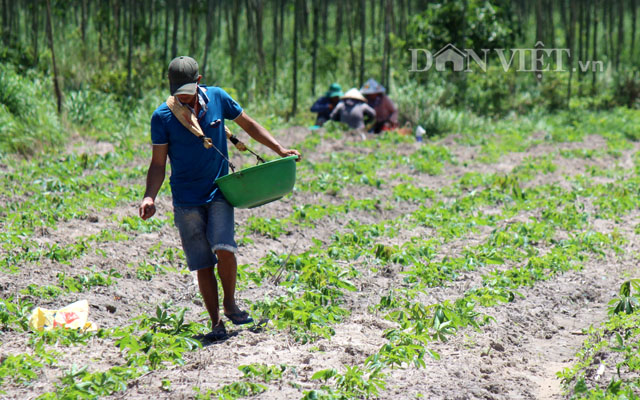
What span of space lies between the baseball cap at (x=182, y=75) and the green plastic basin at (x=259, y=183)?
1.64ft

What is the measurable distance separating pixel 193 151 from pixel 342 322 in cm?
136

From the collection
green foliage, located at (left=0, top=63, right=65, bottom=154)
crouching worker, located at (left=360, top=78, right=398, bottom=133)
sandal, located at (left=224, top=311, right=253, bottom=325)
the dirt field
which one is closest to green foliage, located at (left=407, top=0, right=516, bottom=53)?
crouching worker, located at (left=360, top=78, right=398, bottom=133)

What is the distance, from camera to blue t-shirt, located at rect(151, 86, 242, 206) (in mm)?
4086

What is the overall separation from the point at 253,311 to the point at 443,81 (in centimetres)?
1106

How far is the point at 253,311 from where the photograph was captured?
474 cm

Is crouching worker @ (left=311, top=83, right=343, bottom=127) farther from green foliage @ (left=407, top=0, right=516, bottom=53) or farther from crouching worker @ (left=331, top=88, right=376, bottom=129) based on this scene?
green foliage @ (left=407, top=0, right=516, bottom=53)

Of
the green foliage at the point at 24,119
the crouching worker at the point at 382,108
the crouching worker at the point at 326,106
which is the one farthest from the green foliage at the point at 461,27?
the green foliage at the point at 24,119

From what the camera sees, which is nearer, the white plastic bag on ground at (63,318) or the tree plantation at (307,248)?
the tree plantation at (307,248)

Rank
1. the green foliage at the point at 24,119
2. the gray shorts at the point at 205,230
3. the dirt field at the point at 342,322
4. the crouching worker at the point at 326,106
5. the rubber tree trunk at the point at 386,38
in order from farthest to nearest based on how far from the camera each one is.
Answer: the rubber tree trunk at the point at 386,38 < the crouching worker at the point at 326,106 < the green foliage at the point at 24,119 < the gray shorts at the point at 205,230 < the dirt field at the point at 342,322

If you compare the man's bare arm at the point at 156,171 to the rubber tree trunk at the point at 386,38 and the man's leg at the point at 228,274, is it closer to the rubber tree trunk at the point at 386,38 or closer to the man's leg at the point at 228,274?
the man's leg at the point at 228,274

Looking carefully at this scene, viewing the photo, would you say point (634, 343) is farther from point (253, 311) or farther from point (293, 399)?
point (253, 311)

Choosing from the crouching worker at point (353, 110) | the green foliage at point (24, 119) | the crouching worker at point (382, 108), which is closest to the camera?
the green foliage at point (24, 119)

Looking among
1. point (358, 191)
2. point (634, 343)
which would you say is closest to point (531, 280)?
point (634, 343)

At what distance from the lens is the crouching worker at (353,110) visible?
40.6 ft
